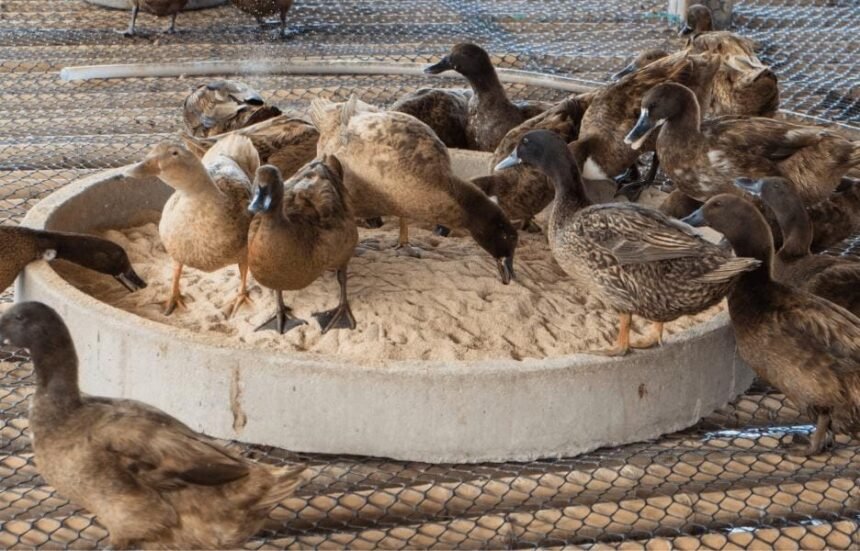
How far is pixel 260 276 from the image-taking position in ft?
16.8

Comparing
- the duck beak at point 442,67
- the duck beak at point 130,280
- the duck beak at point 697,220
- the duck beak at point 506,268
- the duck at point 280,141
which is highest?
the duck beak at point 697,220

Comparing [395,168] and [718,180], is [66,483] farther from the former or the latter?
[718,180]

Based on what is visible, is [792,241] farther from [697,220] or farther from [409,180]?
[409,180]

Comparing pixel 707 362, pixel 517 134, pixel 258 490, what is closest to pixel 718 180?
pixel 517 134

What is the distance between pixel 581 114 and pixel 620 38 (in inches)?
124

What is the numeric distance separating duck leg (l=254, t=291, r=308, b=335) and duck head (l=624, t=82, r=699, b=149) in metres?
1.84

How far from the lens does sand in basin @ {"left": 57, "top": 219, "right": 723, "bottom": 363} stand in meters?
5.19

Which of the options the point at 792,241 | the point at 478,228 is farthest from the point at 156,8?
the point at 792,241

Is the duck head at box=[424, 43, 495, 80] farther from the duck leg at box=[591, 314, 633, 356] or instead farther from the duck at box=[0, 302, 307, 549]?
the duck at box=[0, 302, 307, 549]

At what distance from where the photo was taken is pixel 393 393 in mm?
4621

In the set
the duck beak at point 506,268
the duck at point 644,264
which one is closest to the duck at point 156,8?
the duck beak at point 506,268

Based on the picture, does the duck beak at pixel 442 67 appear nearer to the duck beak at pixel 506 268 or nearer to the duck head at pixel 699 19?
the duck beak at pixel 506 268

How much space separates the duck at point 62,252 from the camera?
528cm

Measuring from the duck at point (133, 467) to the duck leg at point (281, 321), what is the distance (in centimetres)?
131
